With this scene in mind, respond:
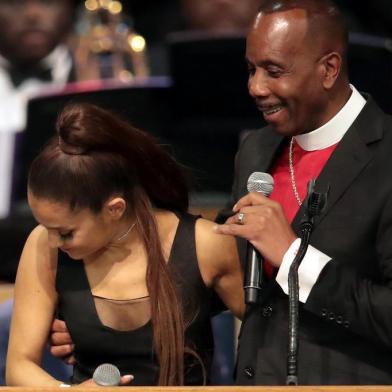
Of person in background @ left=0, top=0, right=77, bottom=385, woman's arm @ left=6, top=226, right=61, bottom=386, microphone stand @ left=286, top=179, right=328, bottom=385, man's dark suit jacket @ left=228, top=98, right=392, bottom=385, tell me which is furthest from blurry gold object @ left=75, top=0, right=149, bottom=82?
microphone stand @ left=286, top=179, right=328, bottom=385

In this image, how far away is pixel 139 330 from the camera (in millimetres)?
2820

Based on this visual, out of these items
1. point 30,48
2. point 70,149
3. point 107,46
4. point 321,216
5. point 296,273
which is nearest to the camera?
point 296,273

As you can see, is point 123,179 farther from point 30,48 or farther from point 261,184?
point 30,48

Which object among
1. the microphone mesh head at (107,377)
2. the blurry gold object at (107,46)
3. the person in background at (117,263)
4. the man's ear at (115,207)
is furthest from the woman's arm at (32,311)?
the blurry gold object at (107,46)

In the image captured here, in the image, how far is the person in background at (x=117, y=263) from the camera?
2727 mm

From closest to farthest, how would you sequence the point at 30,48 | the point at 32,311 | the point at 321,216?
the point at 321,216, the point at 32,311, the point at 30,48

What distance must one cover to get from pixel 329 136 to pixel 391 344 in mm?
502

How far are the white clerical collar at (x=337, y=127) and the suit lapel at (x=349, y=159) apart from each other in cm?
2

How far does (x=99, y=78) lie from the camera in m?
5.68

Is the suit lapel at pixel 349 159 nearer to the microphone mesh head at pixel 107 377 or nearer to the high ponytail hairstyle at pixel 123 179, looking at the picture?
the high ponytail hairstyle at pixel 123 179

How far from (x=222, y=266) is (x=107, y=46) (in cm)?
312

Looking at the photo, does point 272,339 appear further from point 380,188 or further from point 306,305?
point 380,188

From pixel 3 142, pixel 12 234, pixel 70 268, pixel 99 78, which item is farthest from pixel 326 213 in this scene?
pixel 99 78

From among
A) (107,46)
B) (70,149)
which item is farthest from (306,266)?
(107,46)
